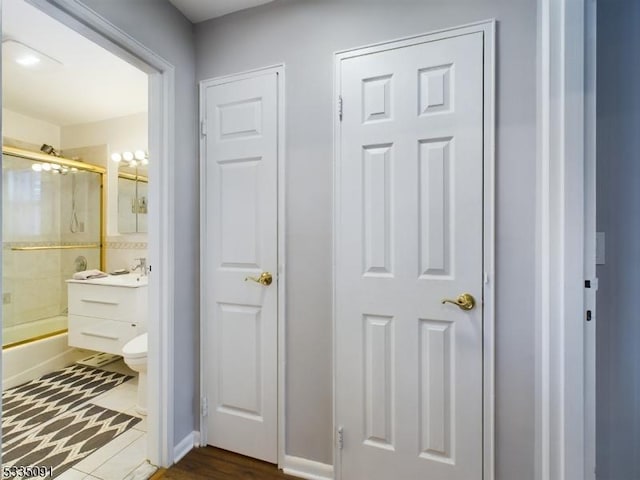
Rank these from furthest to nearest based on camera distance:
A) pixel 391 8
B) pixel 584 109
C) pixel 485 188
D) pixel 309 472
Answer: pixel 309 472, pixel 391 8, pixel 485 188, pixel 584 109

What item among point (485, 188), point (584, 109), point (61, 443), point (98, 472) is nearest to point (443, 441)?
point (485, 188)

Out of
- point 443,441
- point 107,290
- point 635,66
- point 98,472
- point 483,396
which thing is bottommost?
point 98,472

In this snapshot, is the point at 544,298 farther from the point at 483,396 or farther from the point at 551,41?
the point at 551,41

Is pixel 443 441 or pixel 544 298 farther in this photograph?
pixel 443 441

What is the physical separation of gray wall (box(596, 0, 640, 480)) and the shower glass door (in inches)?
156

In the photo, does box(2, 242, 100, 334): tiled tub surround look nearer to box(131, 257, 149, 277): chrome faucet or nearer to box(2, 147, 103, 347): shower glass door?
box(2, 147, 103, 347): shower glass door

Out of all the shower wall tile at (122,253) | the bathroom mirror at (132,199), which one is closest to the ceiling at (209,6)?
the bathroom mirror at (132,199)

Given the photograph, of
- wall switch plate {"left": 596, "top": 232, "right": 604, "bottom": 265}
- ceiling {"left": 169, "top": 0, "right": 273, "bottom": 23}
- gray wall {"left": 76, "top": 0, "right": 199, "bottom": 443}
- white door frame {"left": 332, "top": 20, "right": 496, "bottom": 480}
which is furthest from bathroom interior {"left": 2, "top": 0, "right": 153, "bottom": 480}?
wall switch plate {"left": 596, "top": 232, "right": 604, "bottom": 265}

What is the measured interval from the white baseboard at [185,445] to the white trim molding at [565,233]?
1.71 metres

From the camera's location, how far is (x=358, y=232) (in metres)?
1.50

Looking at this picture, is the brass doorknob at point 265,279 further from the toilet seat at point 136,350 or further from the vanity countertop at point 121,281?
the vanity countertop at point 121,281

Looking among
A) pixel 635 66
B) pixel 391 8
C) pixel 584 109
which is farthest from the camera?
pixel 391 8

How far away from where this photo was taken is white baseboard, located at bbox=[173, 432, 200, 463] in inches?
66.5

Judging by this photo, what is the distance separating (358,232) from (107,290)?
232 centimetres
